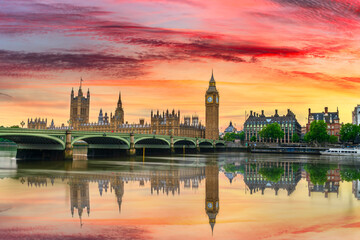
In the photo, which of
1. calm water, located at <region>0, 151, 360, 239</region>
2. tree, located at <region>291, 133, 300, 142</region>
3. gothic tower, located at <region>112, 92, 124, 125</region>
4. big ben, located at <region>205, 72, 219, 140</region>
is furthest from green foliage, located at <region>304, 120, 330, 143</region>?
gothic tower, located at <region>112, 92, 124, 125</region>

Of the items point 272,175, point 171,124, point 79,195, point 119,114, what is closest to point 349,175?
point 272,175

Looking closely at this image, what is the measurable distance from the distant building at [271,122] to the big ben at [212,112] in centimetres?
1584

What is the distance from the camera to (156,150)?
94.4 metres

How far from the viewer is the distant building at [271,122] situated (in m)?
169

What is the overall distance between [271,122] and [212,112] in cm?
3010

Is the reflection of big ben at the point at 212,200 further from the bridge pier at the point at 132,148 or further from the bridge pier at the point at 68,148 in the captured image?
the bridge pier at the point at 132,148

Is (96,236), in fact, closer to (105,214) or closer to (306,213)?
(105,214)

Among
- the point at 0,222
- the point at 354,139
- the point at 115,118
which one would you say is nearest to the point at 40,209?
the point at 0,222

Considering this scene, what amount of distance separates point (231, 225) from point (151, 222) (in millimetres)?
3209

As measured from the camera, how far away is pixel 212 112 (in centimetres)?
18388

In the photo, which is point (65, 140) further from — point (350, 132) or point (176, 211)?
point (350, 132)

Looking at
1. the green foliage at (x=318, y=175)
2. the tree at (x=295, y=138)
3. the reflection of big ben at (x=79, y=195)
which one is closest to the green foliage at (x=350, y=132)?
the tree at (x=295, y=138)

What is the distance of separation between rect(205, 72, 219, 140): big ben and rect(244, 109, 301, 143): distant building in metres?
15.8

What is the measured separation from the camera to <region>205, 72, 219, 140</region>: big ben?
18012 centimetres
